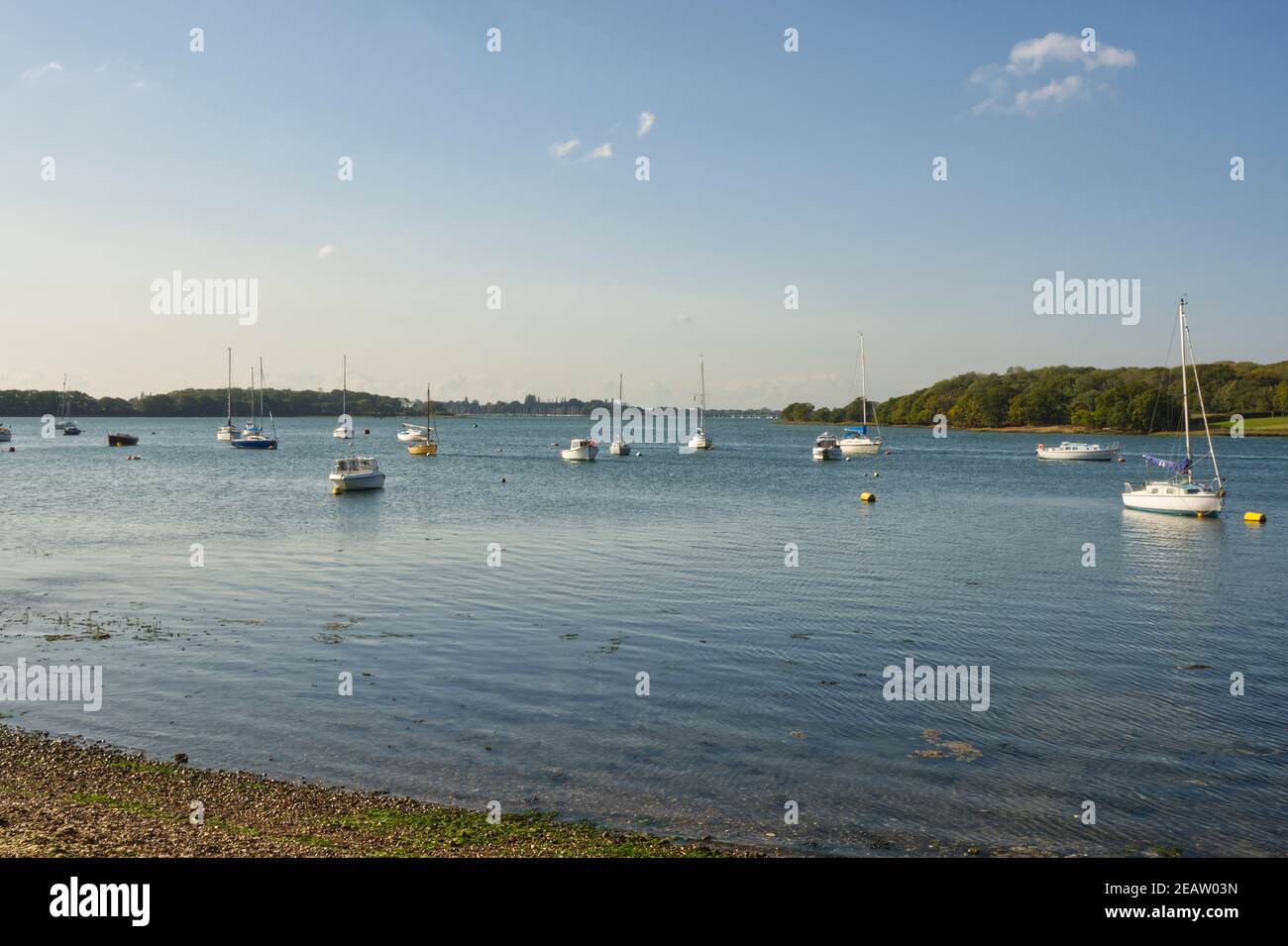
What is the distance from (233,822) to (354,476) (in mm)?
63199

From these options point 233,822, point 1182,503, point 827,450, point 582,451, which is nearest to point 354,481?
point 582,451

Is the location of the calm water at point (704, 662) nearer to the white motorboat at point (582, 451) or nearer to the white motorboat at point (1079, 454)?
the white motorboat at point (582, 451)

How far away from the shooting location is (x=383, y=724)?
18406mm

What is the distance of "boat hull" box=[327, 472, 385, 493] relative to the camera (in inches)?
2869

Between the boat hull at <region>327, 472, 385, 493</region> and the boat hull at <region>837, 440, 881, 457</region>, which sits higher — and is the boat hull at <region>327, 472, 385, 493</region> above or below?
below

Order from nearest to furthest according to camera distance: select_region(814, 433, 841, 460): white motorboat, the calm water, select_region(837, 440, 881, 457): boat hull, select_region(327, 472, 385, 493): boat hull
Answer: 1. the calm water
2. select_region(327, 472, 385, 493): boat hull
3. select_region(814, 433, 841, 460): white motorboat
4. select_region(837, 440, 881, 457): boat hull

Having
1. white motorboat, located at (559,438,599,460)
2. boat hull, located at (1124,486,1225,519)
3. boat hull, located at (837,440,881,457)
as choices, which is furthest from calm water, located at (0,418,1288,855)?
boat hull, located at (837,440,881,457)

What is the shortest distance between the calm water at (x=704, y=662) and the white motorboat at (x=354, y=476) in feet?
51.4

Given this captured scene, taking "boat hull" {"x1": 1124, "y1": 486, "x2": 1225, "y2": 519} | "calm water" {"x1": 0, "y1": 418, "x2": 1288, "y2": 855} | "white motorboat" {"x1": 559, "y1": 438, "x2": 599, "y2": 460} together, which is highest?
"white motorboat" {"x1": 559, "y1": 438, "x2": 599, "y2": 460}

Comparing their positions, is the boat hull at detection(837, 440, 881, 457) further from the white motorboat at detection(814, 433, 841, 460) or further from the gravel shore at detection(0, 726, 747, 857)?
the gravel shore at detection(0, 726, 747, 857)

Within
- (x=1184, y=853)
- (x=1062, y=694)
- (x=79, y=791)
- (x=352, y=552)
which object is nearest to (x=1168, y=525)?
(x=1062, y=694)

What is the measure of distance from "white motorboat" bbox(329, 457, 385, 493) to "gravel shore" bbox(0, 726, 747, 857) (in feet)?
192
